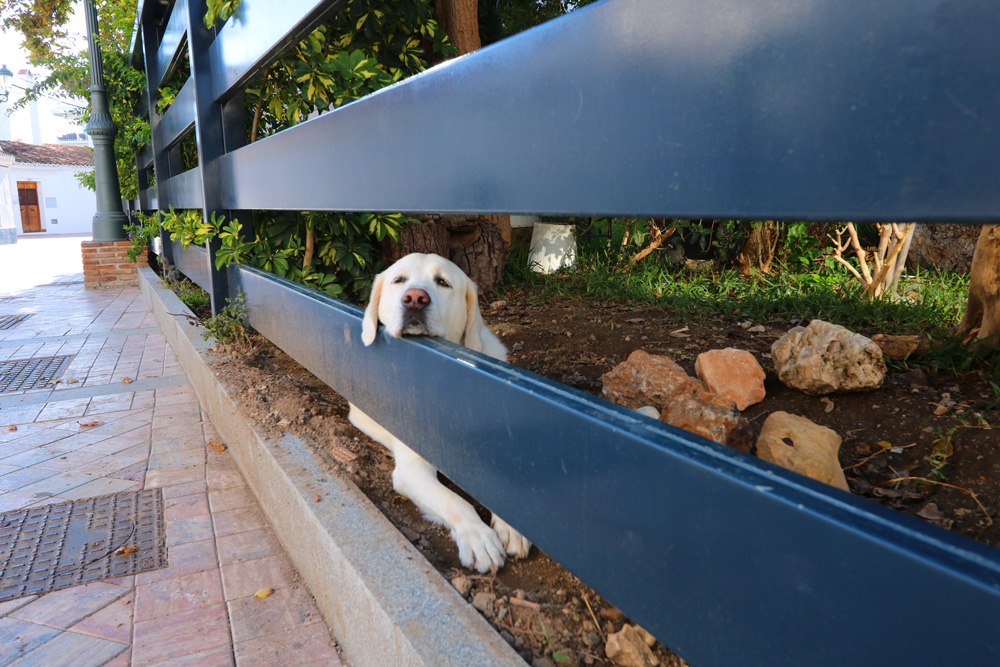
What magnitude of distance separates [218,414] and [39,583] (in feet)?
4.37

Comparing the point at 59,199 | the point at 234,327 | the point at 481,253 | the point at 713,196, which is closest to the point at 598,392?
the point at 234,327

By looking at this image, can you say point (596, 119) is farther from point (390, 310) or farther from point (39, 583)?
point (39, 583)

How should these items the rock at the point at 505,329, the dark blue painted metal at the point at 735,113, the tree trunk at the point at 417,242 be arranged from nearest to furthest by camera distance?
1. the dark blue painted metal at the point at 735,113
2. the rock at the point at 505,329
3. the tree trunk at the point at 417,242

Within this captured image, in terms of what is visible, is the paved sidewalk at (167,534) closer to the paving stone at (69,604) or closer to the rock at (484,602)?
the paving stone at (69,604)

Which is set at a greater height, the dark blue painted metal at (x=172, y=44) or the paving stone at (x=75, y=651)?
the dark blue painted metal at (x=172, y=44)

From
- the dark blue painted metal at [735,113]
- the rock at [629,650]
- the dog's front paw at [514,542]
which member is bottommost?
the dog's front paw at [514,542]

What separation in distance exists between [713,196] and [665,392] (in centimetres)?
223

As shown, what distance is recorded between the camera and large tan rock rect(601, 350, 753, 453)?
2.41 metres

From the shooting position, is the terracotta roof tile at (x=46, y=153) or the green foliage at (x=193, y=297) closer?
the green foliage at (x=193, y=297)

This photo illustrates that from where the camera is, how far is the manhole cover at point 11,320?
7045 mm

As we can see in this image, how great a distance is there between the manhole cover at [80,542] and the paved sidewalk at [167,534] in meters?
0.05

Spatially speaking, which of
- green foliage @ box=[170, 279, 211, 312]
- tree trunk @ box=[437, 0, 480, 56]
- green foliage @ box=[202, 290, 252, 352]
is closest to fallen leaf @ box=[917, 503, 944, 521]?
green foliage @ box=[202, 290, 252, 352]

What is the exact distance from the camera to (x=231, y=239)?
12.6 feet

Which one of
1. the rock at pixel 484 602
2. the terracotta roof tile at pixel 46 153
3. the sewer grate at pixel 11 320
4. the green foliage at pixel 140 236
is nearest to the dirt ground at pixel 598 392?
the rock at pixel 484 602
